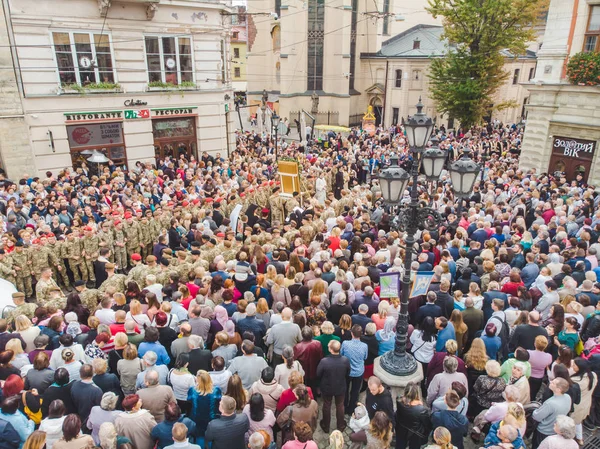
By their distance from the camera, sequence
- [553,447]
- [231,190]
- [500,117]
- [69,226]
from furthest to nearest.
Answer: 1. [500,117]
2. [231,190]
3. [69,226]
4. [553,447]

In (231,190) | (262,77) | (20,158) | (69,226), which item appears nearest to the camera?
(69,226)

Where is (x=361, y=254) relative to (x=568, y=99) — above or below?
below

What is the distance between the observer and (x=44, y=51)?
56.5ft

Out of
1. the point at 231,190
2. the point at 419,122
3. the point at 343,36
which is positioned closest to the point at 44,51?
the point at 231,190

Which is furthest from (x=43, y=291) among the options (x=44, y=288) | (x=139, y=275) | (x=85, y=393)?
(x=85, y=393)

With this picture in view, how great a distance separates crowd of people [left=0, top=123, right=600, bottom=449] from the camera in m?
5.04

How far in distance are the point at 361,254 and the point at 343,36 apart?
36756 mm

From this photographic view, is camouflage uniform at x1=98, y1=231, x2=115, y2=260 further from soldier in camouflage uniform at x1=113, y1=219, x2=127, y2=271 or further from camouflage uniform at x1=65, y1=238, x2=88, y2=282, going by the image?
camouflage uniform at x1=65, y1=238, x2=88, y2=282

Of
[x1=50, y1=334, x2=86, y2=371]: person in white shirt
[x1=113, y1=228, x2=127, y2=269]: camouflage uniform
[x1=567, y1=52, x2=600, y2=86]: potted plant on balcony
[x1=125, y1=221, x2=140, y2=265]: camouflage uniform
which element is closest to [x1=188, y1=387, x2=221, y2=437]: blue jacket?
[x1=50, y1=334, x2=86, y2=371]: person in white shirt

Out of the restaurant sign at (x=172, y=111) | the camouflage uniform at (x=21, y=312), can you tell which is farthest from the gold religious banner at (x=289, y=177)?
the camouflage uniform at (x=21, y=312)

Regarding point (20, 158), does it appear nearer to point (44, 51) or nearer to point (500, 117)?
point (44, 51)

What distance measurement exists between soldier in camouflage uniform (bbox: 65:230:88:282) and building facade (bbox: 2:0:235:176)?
8.54 m

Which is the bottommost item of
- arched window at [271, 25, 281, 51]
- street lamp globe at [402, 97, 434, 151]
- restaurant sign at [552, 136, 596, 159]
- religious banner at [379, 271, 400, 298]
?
religious banner at [379, 271, 400, 298]

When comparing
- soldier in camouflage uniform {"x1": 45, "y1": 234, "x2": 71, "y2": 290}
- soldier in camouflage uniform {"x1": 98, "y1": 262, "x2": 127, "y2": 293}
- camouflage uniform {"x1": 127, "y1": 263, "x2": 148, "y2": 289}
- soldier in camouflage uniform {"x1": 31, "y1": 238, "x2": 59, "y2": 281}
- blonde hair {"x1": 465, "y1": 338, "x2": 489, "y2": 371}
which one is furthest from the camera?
soldier in camouflage uniform {"x1": 45, "y1": 234, "x2": 71, "y2": 290}
